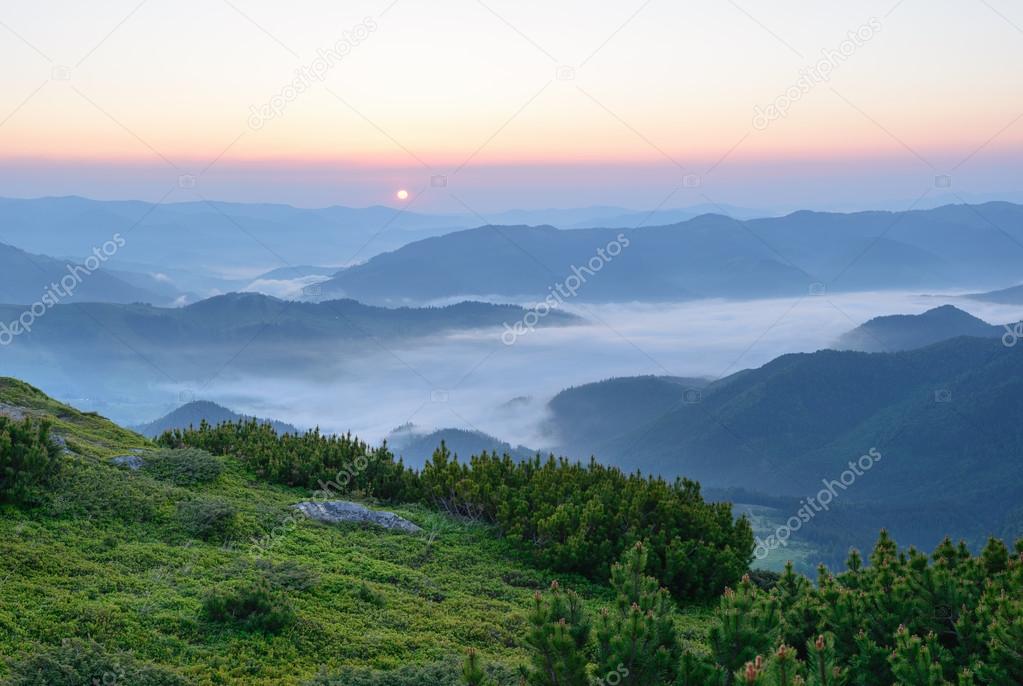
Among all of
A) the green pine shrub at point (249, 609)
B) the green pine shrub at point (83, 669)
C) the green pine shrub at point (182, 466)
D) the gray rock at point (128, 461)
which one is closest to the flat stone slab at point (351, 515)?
the green pine shrub at point (182, 466)

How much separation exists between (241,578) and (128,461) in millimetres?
6135

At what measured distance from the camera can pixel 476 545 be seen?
15.1m

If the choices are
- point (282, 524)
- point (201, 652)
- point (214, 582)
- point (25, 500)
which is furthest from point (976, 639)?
point (25, 500)

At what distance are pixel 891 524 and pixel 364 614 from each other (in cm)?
21334

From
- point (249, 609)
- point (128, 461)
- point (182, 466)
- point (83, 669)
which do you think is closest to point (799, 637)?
point (249, 609)

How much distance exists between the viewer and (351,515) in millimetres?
15297

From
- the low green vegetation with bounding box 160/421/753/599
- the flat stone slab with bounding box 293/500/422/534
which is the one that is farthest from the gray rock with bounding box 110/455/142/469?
the flat stone slab with bounding box 293/500/422/534

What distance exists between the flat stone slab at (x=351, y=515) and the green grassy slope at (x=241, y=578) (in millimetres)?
351

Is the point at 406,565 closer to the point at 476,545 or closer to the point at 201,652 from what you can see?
the point at 476,545

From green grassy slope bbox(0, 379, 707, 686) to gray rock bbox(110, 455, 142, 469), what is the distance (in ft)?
0.91

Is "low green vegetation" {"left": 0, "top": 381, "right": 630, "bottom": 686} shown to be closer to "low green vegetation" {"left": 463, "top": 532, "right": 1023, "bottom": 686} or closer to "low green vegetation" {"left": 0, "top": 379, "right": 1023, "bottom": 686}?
"low green vegetation" {"left": 0, "top": 379, "right": 1023, "bottom": 686}

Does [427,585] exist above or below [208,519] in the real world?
below

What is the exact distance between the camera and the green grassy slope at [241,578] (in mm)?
8742

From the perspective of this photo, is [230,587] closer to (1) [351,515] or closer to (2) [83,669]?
(2) [83,669]
